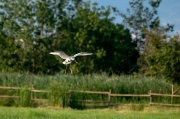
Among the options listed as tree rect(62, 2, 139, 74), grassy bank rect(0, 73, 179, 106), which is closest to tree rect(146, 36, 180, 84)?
grassy bank rect(0, 73, 179, 106)

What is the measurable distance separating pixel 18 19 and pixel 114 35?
8.32m

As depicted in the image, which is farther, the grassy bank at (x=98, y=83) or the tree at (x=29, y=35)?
the tree at (x=29, y=35)

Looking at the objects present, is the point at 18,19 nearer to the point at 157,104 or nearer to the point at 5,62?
the point at 5,62

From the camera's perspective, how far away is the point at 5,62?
131ft

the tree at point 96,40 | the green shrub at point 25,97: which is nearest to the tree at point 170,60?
the green shrub at point 25,97

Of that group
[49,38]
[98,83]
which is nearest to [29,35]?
[49,38]

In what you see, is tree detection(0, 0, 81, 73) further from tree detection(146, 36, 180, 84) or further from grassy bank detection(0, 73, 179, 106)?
tree detection(146, 36, 180, 84)

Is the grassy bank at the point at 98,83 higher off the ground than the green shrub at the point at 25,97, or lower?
higher

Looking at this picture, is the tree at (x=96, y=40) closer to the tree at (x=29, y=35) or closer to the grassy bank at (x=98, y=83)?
the tree at (x=29, y=35)

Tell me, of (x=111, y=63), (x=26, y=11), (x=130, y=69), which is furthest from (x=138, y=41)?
(x=26, y=11)

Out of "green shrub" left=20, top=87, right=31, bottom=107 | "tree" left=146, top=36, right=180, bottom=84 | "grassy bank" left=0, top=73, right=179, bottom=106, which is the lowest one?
"green shrub" left=20, top=87, right=31, bottom=107

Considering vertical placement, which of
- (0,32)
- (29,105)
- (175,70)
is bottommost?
(29,105)

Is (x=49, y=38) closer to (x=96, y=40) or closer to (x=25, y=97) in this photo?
(x=96, y=40)

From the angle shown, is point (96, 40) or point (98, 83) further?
point (96, 40)
